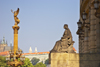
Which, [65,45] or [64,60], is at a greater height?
[65,45]

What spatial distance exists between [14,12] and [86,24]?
36.2m

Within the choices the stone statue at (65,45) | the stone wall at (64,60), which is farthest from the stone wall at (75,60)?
the stone statue at (65,45)

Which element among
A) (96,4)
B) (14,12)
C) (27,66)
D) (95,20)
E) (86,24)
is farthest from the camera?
(27,66)

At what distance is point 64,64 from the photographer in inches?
905

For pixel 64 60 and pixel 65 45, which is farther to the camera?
pixel 65 45

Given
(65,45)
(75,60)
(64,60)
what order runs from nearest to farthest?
(75,60)
(64,60)
(65,45)

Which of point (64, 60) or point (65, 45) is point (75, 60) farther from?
point (65, 45)

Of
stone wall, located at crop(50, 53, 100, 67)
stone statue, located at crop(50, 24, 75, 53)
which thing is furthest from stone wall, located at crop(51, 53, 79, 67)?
stone statue, located at crop(50, 24, 75, 53)

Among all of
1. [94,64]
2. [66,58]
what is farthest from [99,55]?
[66,58]

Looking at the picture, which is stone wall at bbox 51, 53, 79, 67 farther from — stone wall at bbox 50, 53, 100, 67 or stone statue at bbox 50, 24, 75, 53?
stone statue at bbox 50, 24, 75, 53

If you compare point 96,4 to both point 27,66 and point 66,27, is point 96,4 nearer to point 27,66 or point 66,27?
point 66,27

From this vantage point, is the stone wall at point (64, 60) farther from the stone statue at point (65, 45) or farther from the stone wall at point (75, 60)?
the stone statue at point (65, 45)

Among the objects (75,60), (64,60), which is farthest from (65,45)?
(75,60)

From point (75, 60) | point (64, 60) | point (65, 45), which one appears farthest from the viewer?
point (65, 45)
